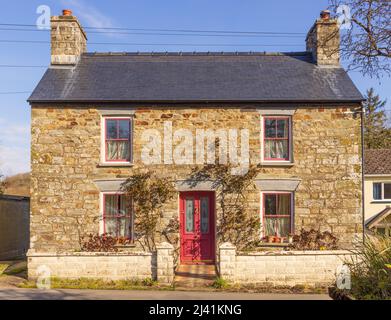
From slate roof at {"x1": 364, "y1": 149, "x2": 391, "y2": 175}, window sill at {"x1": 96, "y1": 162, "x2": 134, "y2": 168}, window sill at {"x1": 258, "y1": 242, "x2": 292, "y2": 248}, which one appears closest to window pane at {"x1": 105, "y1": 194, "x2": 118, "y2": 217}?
window sill at {"x1": 96, "y1": 162, "x2": 134, "y2": 168}

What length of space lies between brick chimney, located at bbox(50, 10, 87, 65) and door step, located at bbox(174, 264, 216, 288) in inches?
343

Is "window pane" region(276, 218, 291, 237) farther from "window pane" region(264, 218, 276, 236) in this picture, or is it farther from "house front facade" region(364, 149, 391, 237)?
"house front facade" region(364, 149, 391, 237)

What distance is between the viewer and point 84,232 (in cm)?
1534

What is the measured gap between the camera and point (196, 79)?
17.0 m

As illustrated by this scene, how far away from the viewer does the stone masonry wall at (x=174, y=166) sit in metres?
15.4

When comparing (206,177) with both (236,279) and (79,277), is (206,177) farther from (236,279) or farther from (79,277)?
(79,277)

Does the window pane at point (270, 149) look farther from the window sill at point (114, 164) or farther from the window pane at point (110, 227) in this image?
Answer: the window pane at point (110, 227)

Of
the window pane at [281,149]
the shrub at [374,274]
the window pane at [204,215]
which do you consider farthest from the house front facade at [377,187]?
the shrub at [374,274]

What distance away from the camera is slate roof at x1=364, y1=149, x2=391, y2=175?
1081 inches

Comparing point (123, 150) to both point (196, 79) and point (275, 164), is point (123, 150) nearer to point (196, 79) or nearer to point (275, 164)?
point (196, 79)

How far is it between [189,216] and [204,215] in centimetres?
52
